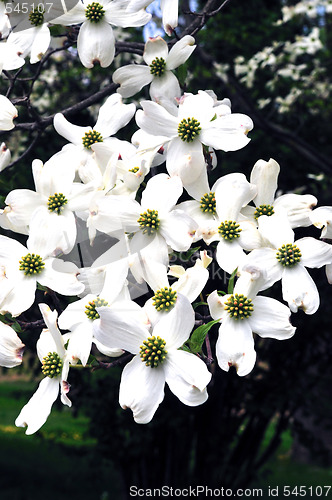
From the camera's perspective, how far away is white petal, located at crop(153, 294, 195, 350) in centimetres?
75

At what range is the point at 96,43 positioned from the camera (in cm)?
105

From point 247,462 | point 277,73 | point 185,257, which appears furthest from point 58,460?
point 185,257

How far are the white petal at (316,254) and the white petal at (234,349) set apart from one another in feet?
0.45

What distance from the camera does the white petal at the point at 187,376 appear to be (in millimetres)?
737

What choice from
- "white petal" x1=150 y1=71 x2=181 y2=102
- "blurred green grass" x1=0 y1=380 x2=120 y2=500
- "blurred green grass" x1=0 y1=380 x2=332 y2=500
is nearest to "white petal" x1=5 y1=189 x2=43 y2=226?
"white petal" x1=150 y1=71 x2=181 y2=102

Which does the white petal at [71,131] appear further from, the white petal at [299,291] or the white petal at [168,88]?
the white petal at [299,291]

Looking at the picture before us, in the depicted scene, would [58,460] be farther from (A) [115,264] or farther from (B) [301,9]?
(A) [115,264]

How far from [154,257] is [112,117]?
32cm

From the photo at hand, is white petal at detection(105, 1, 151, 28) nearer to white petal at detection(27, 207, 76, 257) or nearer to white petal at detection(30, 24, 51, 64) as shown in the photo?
white petal at detection(30, 24, 51, 64)

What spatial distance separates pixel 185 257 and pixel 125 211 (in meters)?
0.17

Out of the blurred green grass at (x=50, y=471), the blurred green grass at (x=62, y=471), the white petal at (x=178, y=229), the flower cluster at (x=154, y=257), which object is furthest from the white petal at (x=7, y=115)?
the blurred green grass at (x=50, y=471)

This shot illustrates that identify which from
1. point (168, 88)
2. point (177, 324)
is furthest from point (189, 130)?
point (177, 324)

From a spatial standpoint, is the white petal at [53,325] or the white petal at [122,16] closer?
the white petal at [53,325]

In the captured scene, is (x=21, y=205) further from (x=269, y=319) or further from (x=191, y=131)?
(x=269, y=319)
